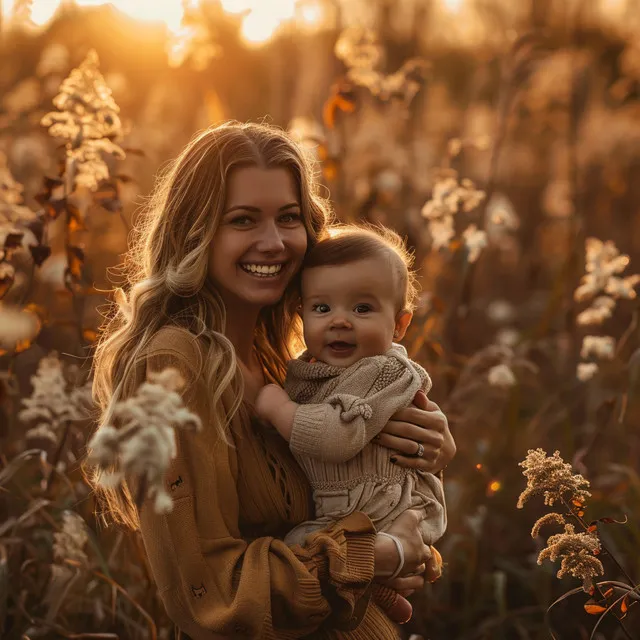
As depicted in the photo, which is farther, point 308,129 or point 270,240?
point 308,129

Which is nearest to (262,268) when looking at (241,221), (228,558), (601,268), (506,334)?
(241,221)

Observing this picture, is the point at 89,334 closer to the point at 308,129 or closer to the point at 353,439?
the point at 353,439

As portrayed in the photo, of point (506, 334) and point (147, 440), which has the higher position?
point (147, 440)

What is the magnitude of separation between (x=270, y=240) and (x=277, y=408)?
0.42 metres

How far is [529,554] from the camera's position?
434cm

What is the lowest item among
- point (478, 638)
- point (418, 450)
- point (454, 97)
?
point (478, 638)

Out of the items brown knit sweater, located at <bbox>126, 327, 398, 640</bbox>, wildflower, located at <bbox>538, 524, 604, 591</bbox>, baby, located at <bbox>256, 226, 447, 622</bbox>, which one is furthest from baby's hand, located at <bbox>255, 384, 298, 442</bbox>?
wildflower, located at <bbox>538, 524, 604, 591</bbox>

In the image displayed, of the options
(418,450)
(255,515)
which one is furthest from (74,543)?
(418,450)

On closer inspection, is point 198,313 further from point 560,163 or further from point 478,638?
point 560,163

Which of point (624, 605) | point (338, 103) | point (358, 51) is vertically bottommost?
point (624, 605)

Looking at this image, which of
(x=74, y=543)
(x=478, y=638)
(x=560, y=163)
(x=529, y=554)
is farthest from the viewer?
(x=560, y=163)

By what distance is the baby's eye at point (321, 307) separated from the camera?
2578 mm

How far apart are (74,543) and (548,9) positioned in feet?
19.1

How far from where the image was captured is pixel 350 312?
8.34 feet
